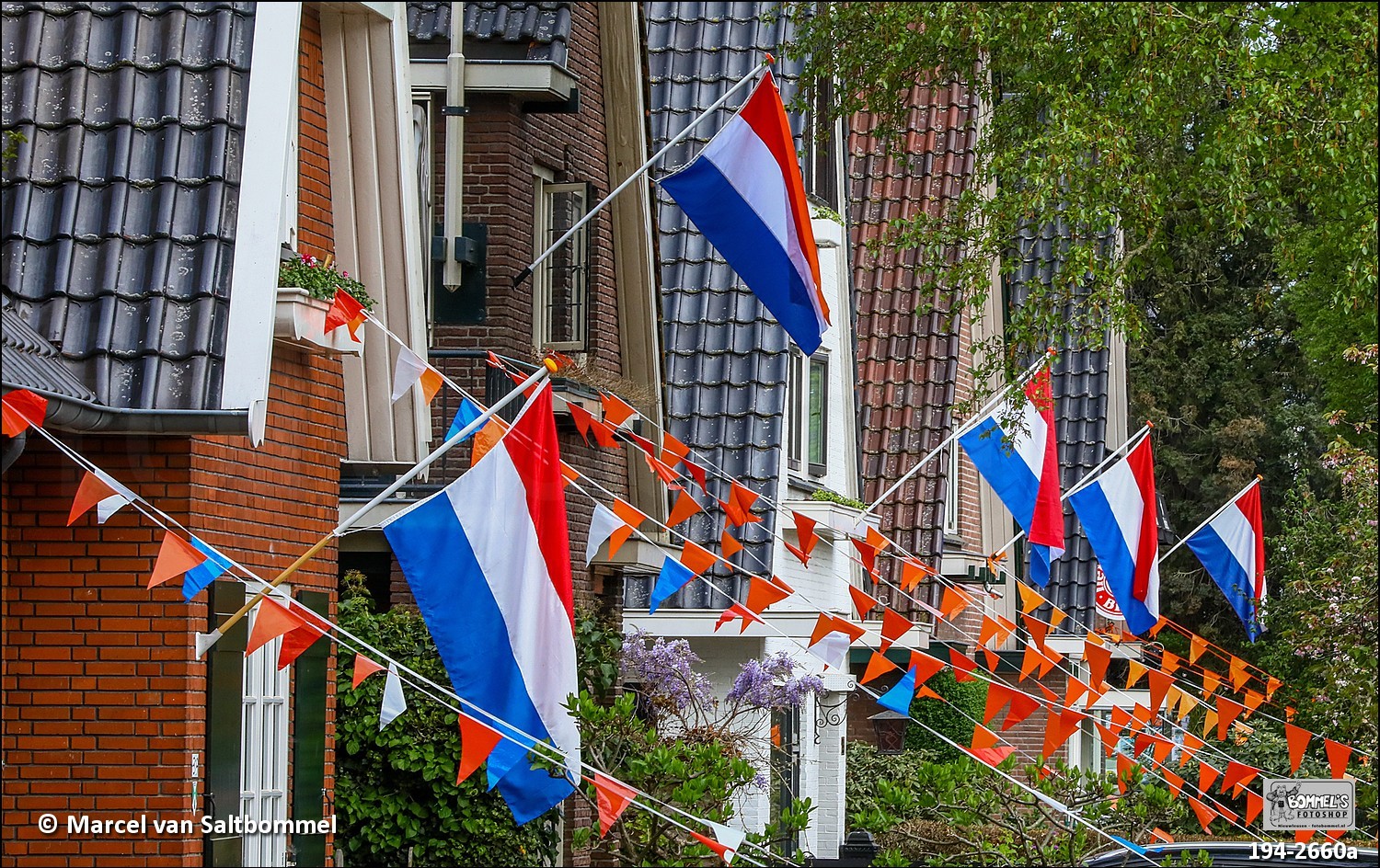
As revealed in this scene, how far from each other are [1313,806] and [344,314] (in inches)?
345

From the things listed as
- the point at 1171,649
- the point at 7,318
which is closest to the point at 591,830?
the point at 7,318

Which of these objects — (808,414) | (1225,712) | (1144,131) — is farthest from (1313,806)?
(808,414)

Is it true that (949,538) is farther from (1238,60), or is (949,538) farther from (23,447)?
(23,447)

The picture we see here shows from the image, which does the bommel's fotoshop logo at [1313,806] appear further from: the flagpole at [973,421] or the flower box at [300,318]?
the flower box at [300,318]

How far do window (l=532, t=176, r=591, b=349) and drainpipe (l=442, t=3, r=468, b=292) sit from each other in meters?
1.96

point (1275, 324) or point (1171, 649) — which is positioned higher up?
point (1275, 324)

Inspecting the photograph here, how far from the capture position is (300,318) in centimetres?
1067

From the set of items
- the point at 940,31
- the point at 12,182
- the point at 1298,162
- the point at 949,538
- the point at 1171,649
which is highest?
the point at 940,31

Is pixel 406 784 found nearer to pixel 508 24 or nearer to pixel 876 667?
pixel 876 667

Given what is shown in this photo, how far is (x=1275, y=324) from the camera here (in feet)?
145

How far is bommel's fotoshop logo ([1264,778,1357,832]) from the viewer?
14.8 meters

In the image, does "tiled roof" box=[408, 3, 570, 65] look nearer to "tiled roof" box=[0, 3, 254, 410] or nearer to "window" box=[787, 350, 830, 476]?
"tiled roof" box=[0, 3, 254, 410]

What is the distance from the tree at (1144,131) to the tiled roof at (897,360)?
29.0 ft

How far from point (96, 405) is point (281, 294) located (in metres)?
1.78
